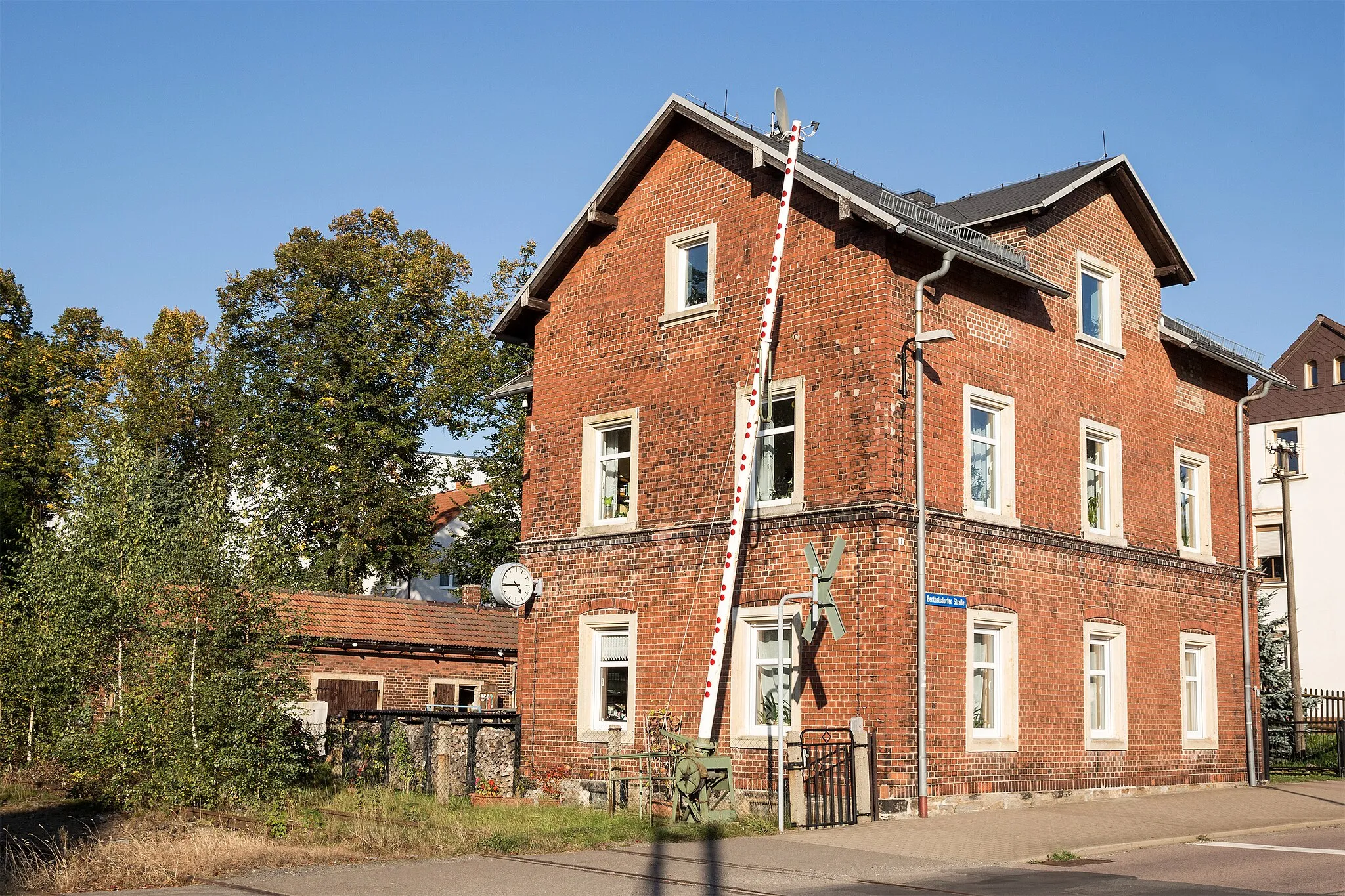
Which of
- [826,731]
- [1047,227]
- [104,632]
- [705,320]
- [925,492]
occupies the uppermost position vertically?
[1047,227]

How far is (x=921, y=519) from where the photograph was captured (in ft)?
57.5

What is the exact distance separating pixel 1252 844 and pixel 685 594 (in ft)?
26.4

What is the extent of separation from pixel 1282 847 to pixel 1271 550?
29419mm

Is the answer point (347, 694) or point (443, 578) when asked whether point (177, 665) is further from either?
point (443, 578)


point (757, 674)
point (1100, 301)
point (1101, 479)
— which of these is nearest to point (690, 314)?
point (757, 674)

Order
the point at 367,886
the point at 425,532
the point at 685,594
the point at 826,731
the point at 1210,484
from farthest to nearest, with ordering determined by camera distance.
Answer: the point at 425,532 → the point at 1210,484 → the point at 685,594 → the point at 826,731 → the point at 367,886

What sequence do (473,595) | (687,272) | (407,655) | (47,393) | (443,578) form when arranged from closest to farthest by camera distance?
(687,272) → (407,655) → (473,595) → (47,393) → (443,578)

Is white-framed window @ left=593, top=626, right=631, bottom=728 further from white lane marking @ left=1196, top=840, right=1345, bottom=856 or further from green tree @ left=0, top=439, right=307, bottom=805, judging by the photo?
white lane marking @ left=1196, top=840, right=1345, bottom=856

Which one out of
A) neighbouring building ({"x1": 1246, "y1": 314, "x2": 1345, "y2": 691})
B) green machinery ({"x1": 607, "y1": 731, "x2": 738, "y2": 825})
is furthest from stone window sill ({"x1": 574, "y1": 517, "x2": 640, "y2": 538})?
neighbouring building ({"x1": 1246, "y1": 314, "x2": 1345, "y2": 691})

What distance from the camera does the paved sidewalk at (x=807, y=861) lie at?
11.3m

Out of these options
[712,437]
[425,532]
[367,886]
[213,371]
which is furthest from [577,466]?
[213,371]

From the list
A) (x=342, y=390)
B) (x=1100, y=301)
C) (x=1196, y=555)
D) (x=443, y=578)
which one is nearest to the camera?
(x=1100, y=301)

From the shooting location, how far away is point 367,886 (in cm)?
1138

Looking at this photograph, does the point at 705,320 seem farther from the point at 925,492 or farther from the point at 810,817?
the point at 810,817
